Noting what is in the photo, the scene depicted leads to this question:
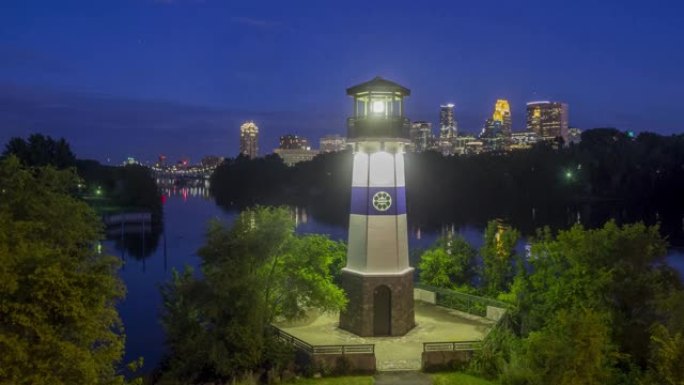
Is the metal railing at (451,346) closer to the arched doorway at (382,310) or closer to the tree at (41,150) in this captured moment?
the arched doorway at (382,310)

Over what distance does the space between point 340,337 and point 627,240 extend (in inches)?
395

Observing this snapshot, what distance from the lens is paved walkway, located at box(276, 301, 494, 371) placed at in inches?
826

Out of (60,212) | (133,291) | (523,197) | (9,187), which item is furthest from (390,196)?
(523,197)

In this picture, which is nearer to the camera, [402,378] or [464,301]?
[402,378]

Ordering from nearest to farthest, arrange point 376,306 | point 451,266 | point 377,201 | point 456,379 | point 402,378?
point 456,379 → point 402,378 → point 377,201 → point 376,306 → point 451,266

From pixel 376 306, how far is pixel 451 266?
280 inches

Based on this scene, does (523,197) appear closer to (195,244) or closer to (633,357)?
(195,244)

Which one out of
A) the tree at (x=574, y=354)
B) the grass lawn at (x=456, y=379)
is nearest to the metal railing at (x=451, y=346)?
the grass lawn at (x=456, y=379)

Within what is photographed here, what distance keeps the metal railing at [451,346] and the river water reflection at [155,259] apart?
8691 mm

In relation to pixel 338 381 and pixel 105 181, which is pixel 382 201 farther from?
pixel 105 181

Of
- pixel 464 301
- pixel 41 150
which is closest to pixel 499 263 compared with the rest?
pixel 464 301

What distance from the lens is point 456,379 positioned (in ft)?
63.5

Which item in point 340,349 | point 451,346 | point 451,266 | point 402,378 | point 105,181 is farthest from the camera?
point 105,181

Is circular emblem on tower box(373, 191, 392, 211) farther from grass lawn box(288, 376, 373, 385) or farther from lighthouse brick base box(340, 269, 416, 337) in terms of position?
grass lawn box(288, 376, 373, 385)
